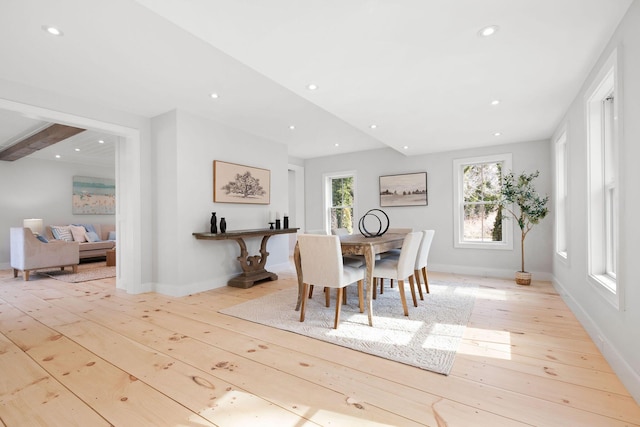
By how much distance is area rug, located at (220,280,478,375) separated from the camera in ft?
7.33

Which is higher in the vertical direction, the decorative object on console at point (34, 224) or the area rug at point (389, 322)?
the decorative object on console at point (34, 224)

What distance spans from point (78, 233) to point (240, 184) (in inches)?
189

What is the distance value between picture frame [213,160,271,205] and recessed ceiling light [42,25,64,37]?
219cm

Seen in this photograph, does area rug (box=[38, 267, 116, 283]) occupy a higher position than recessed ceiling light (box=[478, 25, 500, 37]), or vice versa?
recessed ceiling light (box=[478, 25, 500, 37])

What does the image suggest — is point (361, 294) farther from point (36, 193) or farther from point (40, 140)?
point (36, 193)

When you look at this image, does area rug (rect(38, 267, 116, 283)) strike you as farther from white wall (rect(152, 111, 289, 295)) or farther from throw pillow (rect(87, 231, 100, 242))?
white wall (rect(152, 111, 289, 295))

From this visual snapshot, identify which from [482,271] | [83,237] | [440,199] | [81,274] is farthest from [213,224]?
[83,237]

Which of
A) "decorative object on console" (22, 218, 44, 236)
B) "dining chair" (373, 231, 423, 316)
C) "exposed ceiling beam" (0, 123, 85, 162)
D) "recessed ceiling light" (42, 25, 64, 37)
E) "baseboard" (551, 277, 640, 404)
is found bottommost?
"baseboard" (551, 277, 640, 404)

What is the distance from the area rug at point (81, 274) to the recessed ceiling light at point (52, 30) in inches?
156

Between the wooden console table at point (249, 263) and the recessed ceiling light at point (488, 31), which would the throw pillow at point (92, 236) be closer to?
the wooden console table at point (249, 263)

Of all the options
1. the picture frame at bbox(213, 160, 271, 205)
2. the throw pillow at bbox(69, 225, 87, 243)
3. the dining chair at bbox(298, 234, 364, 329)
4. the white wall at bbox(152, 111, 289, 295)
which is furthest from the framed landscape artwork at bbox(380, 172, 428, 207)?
the throw pillow at bbox(69, 225, 87, 243)

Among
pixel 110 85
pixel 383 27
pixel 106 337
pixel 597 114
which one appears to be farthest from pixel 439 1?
pixel 106 337

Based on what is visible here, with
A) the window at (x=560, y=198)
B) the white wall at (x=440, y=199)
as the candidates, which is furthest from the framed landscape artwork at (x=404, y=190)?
the window at (x=560, y=198)

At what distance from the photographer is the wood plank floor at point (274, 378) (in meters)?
1.53
